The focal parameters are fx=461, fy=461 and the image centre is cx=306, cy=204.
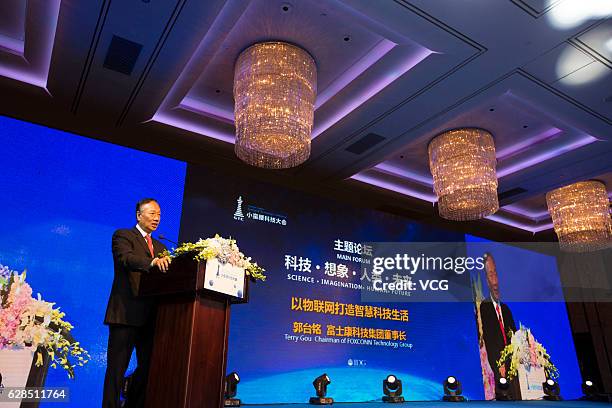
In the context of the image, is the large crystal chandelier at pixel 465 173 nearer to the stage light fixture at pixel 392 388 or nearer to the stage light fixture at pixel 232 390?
the stage light fixture at pixel 392 388

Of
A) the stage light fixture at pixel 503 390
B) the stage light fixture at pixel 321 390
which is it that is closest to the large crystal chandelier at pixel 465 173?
the stage light fixture at pixel 321 390

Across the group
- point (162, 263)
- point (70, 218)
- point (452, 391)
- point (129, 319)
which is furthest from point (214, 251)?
point (452, 391)

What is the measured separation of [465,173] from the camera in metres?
4.97

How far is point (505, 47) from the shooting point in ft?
12.6

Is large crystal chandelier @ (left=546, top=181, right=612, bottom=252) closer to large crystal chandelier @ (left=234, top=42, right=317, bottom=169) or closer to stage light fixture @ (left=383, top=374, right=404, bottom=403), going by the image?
stage light fixture @ (left=383, top=374, right=404, bottom=403)

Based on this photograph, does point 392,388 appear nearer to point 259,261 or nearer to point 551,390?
point 259,261

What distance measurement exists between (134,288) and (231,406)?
228cm

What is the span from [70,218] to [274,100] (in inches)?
86.7

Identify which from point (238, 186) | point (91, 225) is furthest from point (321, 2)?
point (91, 225)

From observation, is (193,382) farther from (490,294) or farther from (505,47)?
(490,294)

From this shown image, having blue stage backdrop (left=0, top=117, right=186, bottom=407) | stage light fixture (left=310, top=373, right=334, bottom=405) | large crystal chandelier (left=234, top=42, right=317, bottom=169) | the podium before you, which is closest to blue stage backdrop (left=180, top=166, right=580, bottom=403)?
stage light fixture (left=310, top=373, right=334, bottom=405)

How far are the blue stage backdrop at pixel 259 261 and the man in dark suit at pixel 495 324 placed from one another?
0.72 ft

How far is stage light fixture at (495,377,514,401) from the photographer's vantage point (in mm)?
6129

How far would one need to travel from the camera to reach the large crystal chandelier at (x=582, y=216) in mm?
5844
